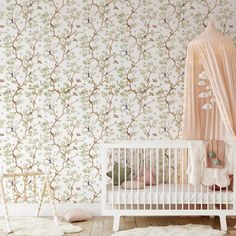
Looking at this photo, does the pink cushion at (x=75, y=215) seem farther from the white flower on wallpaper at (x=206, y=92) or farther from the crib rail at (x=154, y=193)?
the white flower on wallpaper at (x=206, y=92)

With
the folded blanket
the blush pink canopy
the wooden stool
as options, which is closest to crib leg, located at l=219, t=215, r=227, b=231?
the folded blanket

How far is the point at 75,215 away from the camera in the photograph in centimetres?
499

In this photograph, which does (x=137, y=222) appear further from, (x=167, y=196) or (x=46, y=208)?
(x=46, y=208)

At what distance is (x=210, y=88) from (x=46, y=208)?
2.14m

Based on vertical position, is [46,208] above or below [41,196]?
below

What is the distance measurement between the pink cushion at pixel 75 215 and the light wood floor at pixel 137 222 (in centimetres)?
6

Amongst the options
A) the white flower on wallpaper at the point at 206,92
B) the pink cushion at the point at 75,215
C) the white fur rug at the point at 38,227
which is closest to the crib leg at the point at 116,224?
the white fur rug at the point at 38,227

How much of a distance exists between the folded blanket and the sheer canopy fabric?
0.51 ft

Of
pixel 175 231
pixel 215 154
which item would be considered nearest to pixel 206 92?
pixel 215 154

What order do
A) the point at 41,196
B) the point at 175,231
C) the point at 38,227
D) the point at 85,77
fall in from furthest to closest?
1. the point at 85,77
2. the point at 41,196
3. the point at 38,227
4. the point at 175,231

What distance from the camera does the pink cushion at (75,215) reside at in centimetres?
496

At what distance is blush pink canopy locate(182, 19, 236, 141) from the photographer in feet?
15.3

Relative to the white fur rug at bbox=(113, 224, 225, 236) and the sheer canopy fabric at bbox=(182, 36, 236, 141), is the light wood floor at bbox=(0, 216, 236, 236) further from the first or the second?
the sheer canopy fabric at bbox=(182, 36, 236, 141)

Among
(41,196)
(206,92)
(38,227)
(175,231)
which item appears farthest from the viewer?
(206,92)
